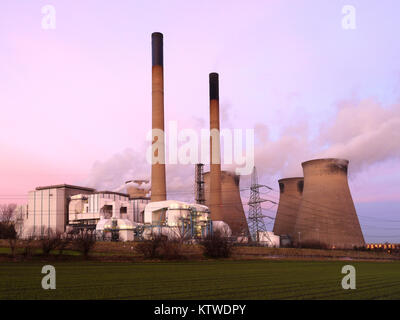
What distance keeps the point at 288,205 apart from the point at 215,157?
1299 cm

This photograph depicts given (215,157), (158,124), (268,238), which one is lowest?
(268,238)

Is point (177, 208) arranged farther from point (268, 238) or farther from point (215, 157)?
point (268, 238)

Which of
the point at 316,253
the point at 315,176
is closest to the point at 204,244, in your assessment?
the point at 316,253

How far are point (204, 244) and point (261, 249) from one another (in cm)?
751

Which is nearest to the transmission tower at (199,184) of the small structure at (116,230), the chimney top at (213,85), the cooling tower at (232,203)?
the cooling tower at (232,203)

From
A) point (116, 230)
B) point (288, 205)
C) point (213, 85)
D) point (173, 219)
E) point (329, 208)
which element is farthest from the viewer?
point (288, 205)

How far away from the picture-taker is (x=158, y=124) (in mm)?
33906

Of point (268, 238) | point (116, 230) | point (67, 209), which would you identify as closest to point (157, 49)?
point (116, 230)

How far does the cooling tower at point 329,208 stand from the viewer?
37.4 meters

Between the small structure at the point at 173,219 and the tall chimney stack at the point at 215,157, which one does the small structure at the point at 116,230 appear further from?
the tall chimney stack at the point at 215,157

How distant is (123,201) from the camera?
4066 cm

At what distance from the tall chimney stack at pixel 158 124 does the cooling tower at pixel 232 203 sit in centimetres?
1171

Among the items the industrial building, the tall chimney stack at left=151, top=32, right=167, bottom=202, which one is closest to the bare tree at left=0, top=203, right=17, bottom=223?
the industrial building
